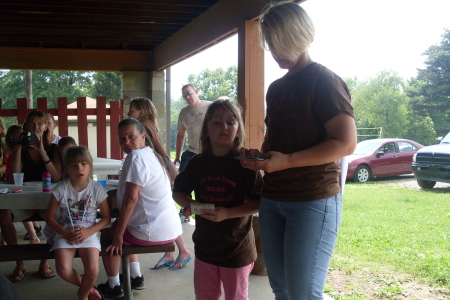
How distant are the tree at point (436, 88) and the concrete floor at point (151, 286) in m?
17.9

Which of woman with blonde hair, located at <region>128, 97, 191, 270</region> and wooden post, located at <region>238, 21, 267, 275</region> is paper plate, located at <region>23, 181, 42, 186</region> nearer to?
woman with blonde hair, located at <region>128, 97, 191, 270</region>

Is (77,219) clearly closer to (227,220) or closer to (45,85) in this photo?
(227,220)

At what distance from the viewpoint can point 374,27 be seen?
1206 inches

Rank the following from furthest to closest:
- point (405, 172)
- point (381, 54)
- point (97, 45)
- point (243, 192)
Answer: point (381, 54) → point (405, 172) → point (97, 45) → point (243, 192)

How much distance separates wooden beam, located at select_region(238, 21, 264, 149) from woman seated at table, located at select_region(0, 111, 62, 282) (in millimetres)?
1729

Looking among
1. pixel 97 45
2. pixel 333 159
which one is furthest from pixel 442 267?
pixel 97 45

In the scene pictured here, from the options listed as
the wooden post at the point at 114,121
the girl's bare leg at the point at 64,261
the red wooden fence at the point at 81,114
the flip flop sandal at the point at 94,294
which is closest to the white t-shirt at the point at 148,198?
the girl's bare leg at the point at 64,261

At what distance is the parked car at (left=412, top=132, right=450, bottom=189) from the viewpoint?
9203mm

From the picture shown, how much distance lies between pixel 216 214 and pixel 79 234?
48.2 inches

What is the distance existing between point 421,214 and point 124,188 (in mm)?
6313

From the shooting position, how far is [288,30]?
1.54m

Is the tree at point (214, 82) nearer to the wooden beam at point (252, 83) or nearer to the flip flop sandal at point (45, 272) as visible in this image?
the wooden beam at point (252, 83)

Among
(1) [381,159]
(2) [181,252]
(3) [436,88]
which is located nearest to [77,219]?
(2) [181,252]

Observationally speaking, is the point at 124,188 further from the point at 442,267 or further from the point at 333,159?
the point at 442,267
